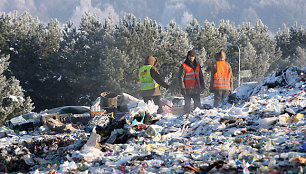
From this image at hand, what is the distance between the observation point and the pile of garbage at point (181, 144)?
313 cm

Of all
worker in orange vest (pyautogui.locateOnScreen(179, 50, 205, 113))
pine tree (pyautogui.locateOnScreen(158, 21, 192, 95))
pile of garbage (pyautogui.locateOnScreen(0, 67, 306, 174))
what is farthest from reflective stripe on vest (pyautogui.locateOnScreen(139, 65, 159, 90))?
pine tree (pyautogui.locateOnScreen(158, 21, 192, 95))

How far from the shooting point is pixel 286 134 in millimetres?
3980

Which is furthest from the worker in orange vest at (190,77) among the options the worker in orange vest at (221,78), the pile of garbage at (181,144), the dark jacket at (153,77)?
the pile of garbage at (181,144)

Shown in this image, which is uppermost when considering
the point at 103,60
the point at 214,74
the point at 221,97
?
the point at 103,60

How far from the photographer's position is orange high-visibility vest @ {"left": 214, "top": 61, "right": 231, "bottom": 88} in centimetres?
838

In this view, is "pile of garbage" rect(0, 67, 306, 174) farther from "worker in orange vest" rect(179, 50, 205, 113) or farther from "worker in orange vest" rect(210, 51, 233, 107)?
"worker in orange vest" rect(179, 50, 205, 113)

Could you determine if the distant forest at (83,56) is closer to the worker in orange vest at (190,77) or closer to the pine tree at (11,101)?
the pine tree at (11,101)

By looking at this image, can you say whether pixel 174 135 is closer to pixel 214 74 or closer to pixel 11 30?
pixel 214 74

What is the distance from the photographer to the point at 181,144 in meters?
4.26

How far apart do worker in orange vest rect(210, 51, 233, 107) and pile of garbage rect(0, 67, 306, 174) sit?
1.53 m

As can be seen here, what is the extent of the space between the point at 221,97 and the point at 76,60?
59.9 feet

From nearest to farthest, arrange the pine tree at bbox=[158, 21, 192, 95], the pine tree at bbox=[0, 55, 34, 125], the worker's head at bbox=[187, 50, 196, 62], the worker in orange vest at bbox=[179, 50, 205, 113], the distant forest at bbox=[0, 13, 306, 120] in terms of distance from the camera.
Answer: the worker's head at bbox=[187, 50, 196, 62], the worker in orange vest at bbox=[179, 50, 205, 113], the pine tree at bbox=[0, 55, 34, 125], the distant forest at bbox=[0, 13, 306, 120], the pine tree at bbox=[158, 21, 192, 95]

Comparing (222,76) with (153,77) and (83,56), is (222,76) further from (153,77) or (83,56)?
(83,56)

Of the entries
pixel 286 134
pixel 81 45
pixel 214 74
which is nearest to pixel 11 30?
pixel 81 45
